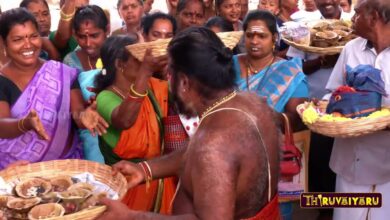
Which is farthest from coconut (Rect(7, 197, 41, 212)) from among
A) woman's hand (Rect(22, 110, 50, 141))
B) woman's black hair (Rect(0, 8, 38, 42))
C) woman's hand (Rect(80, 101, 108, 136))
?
woman's black hair (Rect(0, 8, 38, 42))

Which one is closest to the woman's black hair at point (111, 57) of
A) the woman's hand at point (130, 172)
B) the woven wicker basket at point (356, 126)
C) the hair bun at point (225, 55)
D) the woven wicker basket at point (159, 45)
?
the woven wicker basket at point (159, 45)

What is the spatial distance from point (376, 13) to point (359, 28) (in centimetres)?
15

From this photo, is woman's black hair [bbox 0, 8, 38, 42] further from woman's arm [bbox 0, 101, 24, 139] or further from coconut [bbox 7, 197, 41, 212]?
coconut [bbox 7, 197, 41, 212]

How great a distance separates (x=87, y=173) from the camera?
2.93 m

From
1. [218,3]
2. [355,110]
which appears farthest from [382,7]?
[218,3]

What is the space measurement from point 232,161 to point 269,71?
1953 millimetres

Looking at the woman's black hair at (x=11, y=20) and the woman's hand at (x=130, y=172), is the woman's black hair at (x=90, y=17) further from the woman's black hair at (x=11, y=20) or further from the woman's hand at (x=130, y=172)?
the woman's hand at (x=130, y=172)

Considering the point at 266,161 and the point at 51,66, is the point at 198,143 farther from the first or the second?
the point at 51,66

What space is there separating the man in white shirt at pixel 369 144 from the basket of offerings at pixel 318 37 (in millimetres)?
435

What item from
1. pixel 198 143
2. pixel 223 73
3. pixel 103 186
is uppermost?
pixel 223 73

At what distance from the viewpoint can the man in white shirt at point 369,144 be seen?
11.3 feet

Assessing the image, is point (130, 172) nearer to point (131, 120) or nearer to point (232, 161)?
point (131, 120)

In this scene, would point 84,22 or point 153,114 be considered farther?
point 84,22

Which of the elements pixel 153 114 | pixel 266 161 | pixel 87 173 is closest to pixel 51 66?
pixel 153 114
